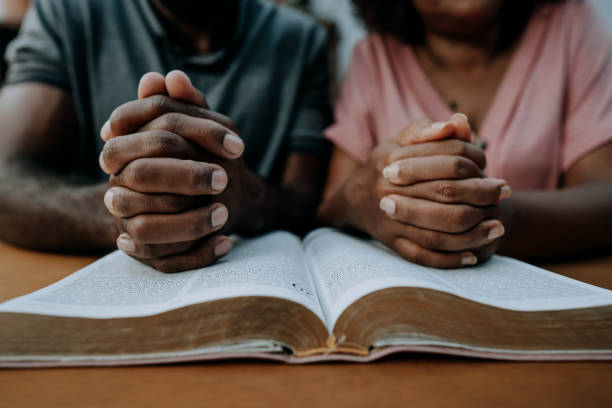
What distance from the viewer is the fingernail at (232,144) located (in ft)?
1.46

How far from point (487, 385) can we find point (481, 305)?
0.08 meters

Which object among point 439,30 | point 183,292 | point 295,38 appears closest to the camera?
point 183,292

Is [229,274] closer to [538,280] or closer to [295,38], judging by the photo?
[538,280]

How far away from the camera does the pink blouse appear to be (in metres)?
0.77

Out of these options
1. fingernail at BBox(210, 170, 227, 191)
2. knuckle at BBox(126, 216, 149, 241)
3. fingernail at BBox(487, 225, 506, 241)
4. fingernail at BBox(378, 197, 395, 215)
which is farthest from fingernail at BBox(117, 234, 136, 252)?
fingernail at BBox(487, 225, 506, 241)

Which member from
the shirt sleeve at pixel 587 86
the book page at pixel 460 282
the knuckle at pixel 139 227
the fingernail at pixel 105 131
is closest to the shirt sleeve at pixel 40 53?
the fingernail at pixel 105 131

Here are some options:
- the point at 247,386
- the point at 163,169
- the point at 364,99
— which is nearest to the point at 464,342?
the point at 247,386

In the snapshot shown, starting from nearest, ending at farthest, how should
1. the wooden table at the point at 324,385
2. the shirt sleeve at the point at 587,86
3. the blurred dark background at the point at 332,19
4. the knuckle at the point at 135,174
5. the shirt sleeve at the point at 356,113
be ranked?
the wooden table at the point at 324,385, the knuckle at the point at 135,174, the shirt sleeve at the point at 587,86, the shirt sleeve at the point at 356,113, the blurred dark background at the point at 332,19

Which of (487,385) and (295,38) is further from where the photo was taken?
(295,38)

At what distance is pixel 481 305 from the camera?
0.32 metres

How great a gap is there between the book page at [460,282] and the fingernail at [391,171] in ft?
0.33

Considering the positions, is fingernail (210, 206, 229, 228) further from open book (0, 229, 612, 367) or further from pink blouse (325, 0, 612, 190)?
pink blouse (325, 0, 612, 190)

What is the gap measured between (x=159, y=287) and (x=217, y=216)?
10cm

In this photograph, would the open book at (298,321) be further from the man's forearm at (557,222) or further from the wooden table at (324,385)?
the man's forearm at (557,222)
